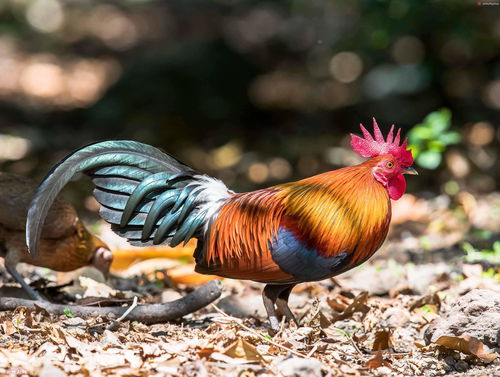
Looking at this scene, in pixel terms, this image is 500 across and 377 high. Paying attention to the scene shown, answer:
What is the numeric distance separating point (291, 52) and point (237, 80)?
2.79m

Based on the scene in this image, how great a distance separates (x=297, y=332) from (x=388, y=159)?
116cm

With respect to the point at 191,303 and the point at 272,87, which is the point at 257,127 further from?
the point at 191,303

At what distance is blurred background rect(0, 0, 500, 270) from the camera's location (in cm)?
954

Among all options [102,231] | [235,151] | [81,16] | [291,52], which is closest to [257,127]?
[235,151]

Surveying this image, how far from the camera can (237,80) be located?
47.4ft

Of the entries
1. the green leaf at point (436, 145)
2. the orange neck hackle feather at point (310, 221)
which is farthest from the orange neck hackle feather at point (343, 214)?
the green leaf at point (436, 145)

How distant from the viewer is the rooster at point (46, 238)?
525cm

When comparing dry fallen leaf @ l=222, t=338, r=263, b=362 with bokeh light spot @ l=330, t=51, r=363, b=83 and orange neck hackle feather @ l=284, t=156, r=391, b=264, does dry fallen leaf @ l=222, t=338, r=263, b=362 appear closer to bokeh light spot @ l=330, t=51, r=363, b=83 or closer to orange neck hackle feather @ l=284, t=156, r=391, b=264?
orange neck hackle feather @ l=284, t=156, r=391, b=264

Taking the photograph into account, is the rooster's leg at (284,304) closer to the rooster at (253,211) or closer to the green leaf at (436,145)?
the rooster at (253,211)

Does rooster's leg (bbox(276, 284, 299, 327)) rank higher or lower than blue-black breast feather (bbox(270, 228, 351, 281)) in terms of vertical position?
lower

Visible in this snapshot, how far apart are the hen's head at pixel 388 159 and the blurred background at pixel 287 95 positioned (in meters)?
2.29

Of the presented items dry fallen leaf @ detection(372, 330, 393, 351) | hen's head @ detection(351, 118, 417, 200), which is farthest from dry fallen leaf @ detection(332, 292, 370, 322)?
hen's head @ detection(351, 118, 417, 200)

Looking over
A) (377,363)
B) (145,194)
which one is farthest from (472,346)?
(145,194)

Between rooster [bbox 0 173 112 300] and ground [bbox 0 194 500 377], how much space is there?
0.19m
